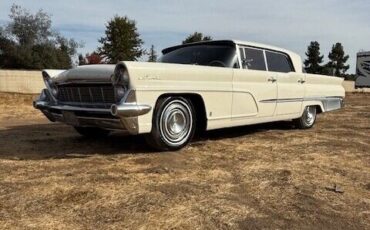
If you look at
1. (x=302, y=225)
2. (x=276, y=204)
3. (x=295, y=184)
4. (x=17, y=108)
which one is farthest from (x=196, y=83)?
(x=17, y=108)

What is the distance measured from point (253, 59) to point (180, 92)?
1.99 metres

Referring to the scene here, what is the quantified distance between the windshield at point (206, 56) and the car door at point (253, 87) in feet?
0.64

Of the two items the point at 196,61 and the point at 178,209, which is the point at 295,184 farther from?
the point at 196,61

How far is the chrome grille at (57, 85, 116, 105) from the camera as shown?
5.93 metres

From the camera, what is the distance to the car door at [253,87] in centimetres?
718

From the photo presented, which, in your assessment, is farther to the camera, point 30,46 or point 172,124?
point 30,46

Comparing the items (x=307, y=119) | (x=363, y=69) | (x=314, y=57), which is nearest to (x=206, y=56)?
(x=307, y=119)

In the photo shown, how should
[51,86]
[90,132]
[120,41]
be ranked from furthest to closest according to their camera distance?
1. [120,41]
2. [90,132]
3. [51,86]

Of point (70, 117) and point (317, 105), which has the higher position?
point (70, 117)

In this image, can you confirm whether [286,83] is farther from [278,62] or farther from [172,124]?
[172,124]

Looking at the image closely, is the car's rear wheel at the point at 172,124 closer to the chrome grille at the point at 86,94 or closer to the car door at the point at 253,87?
the chrome grille at the point at 86,94

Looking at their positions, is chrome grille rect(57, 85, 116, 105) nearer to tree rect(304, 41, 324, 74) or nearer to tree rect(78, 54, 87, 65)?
tree rect(78, 54, 87, 65)

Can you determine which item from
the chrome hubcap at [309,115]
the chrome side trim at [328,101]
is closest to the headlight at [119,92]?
the chrome side trim at [328,101]

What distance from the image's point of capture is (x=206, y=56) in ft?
24.2
